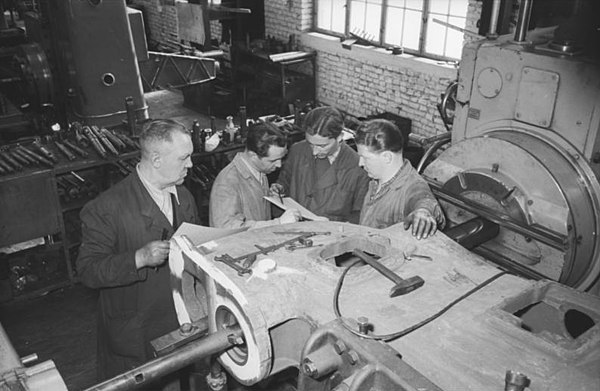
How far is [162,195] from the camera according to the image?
2354 mm

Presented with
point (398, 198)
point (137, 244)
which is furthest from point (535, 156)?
point (137, 244)

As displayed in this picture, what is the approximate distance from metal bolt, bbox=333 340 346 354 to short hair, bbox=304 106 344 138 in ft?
5.72

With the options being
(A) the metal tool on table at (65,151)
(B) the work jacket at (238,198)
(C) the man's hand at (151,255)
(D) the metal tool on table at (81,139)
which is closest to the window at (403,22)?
(B) the work jacket at (238,198)

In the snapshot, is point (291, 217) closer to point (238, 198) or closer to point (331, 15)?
point (238, 198)

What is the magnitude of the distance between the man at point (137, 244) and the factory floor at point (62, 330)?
3.15 feet

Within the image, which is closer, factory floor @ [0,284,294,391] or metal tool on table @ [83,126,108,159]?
factory floor @ [0,284,294,391]

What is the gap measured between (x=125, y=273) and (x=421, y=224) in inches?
47.4

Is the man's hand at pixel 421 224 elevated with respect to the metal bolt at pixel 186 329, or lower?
elevated

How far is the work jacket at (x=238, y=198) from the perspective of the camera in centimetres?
256

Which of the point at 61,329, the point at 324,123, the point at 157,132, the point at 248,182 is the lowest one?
the point at 61,329

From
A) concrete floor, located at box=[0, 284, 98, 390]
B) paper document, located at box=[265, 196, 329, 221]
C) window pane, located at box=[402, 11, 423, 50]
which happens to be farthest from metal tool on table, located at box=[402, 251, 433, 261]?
window pane, located at box=[402, 11, 423, 50]

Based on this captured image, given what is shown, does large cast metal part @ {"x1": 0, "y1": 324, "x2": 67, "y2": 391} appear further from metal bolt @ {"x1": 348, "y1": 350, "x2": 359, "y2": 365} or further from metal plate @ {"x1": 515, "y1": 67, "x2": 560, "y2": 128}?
metal plate @ {"x1": 515, "y1": 67, "x2": 560, "y2": 128}

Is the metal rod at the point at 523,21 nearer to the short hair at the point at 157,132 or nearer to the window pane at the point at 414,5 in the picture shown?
the short hair at the point at 157,132

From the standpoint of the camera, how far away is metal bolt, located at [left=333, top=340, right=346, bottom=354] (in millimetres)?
1247
